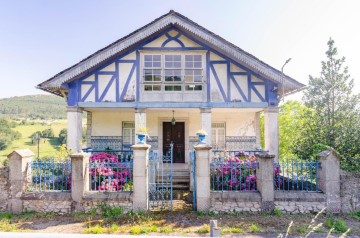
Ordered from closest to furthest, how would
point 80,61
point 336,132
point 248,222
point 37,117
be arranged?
1. point 248,222
2. point 80,61
3. point 336,132
4. point 37,117

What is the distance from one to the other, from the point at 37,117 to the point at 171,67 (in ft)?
221

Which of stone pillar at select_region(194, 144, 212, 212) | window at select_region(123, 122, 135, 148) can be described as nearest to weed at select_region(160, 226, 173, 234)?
stone pillar at select_region(194, 144, 212, 212)

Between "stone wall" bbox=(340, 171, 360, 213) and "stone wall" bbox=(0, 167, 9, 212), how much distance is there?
9834 millimetres

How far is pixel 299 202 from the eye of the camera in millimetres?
6930

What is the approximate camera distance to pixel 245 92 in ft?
36.4

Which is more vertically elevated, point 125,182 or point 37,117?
point 37,117

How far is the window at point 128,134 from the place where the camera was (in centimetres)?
1403

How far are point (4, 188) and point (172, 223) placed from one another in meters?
5.18

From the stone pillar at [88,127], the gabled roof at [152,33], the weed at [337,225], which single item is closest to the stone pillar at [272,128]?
the gabled roof at [152,33]

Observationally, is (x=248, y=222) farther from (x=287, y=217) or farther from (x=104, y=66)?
(x=104, y=66)

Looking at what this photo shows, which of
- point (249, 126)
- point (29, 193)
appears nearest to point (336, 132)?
point (249, 126)

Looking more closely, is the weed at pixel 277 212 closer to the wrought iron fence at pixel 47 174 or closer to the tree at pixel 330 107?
the wrought iron fence at pixel 47 174

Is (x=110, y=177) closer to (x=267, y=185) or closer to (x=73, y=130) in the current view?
(x=73, y=130)

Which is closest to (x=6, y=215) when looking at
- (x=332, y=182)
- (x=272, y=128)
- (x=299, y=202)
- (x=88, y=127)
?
(x=88, y=127)
